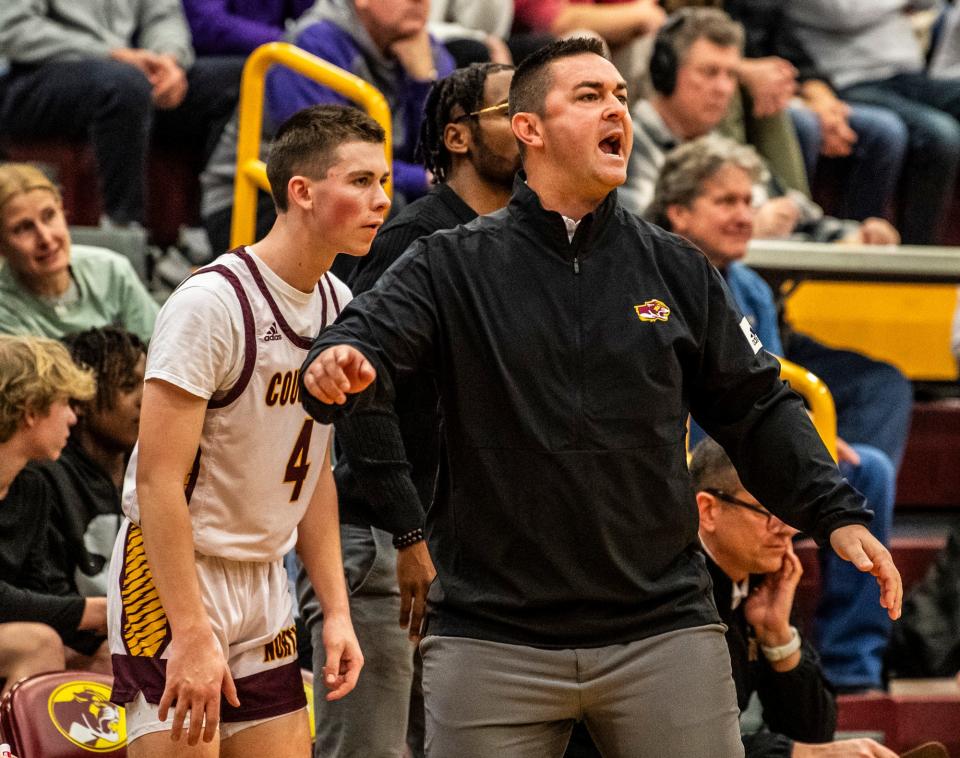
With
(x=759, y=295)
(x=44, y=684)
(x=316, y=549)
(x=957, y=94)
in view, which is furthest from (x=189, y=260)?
(x=957, y=94)

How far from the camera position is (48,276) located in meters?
4.52

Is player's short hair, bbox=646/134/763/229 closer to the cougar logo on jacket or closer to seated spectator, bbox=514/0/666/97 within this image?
seated spectator, bbox=514/0/666/97

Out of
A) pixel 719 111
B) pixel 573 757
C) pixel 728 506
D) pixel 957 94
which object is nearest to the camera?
pixel 573 757

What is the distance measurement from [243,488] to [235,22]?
11.7 ft

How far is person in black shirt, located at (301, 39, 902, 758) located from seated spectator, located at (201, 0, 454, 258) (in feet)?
7.89

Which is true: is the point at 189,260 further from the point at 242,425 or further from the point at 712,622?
the point at 712,622

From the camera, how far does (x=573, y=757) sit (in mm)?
3283

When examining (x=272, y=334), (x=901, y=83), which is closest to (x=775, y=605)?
(x=272, y=334)

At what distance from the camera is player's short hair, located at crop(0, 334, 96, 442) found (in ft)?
11.9

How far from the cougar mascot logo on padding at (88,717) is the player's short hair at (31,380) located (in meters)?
0.66

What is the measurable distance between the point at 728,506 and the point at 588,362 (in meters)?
1.25

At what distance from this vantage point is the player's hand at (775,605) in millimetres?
3684

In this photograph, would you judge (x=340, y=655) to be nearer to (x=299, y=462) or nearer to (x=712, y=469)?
(x=299, y=462)

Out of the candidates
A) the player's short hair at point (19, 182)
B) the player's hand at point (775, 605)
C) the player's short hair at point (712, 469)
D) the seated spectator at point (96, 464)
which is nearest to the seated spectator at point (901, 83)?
the player's short hair at point (712, 469)
